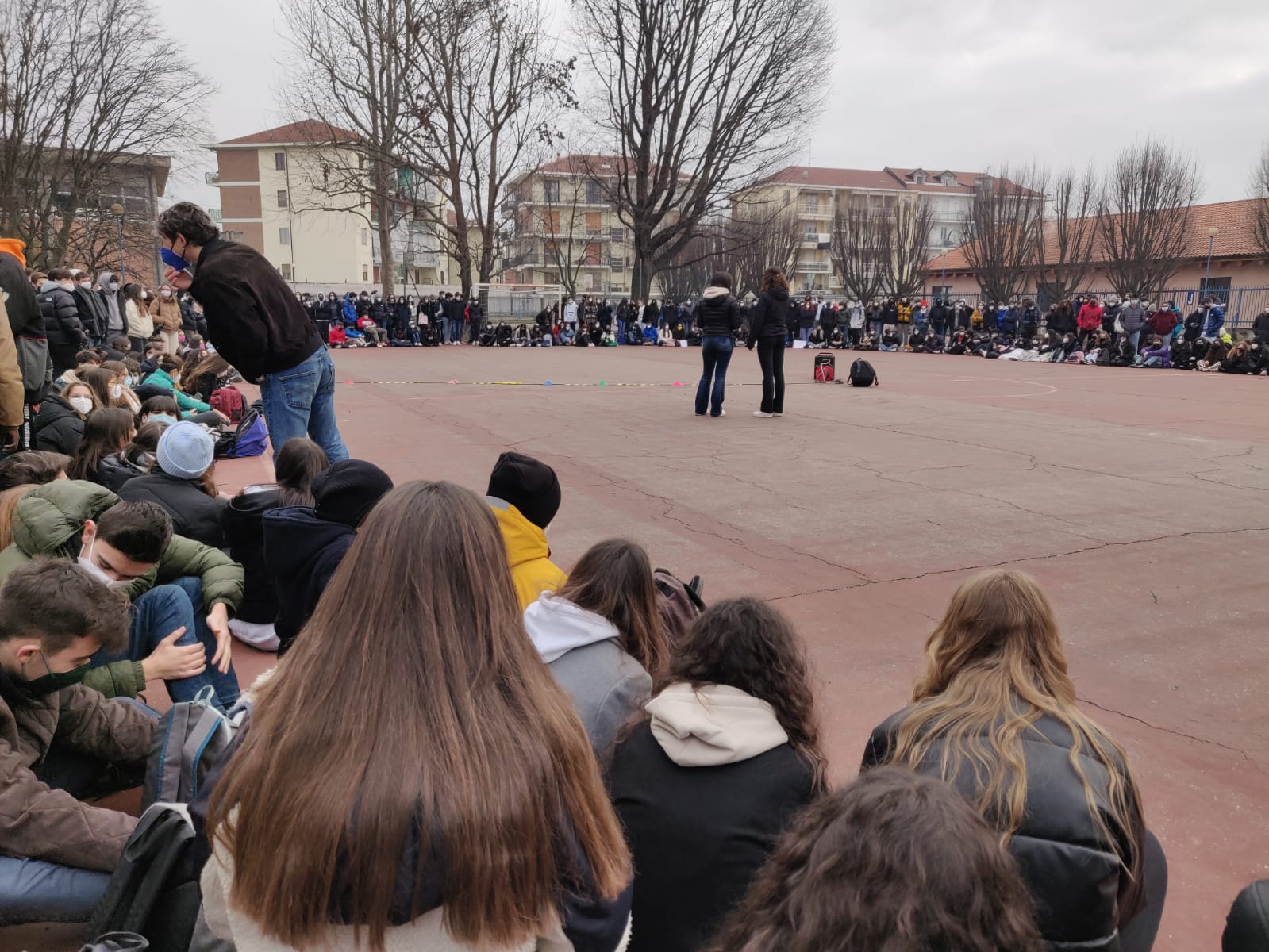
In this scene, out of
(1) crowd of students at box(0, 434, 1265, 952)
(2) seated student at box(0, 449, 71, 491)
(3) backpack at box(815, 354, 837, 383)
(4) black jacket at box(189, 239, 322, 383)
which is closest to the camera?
(1) crowd of students at box(0, 434, 1265, 952)

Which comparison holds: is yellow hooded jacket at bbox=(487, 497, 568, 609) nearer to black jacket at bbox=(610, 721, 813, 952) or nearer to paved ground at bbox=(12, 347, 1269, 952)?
paved ground at bbox=(12, 347, 1269, 952)

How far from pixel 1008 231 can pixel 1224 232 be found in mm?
9704

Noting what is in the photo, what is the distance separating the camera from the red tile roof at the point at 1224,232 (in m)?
40.1

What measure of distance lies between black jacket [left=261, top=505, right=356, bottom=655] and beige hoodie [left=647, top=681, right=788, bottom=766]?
1887 millimetres

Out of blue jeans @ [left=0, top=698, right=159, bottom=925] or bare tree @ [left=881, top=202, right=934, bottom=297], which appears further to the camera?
bare tree @ [left=881, top=202, right=934, bottom=297]

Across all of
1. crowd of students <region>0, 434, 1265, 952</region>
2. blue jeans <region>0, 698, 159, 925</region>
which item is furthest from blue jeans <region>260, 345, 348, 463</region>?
blue jeans <region>0, 698, 159, 925</region>

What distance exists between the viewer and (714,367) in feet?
40.4

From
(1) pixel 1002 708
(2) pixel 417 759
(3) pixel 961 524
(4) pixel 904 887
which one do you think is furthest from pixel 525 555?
(3) pixel 961 524

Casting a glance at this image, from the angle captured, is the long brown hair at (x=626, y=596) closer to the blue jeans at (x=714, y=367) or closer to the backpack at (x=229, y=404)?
the blue jeans at (x=714, y=367)

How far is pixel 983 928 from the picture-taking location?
1.10 m

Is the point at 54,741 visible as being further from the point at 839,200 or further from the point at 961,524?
the point at 839,200

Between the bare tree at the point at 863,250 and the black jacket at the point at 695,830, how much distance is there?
191 feet

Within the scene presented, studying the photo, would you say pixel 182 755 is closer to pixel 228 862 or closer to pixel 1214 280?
pixel 228 862

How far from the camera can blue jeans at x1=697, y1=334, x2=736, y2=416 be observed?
11500 mm
